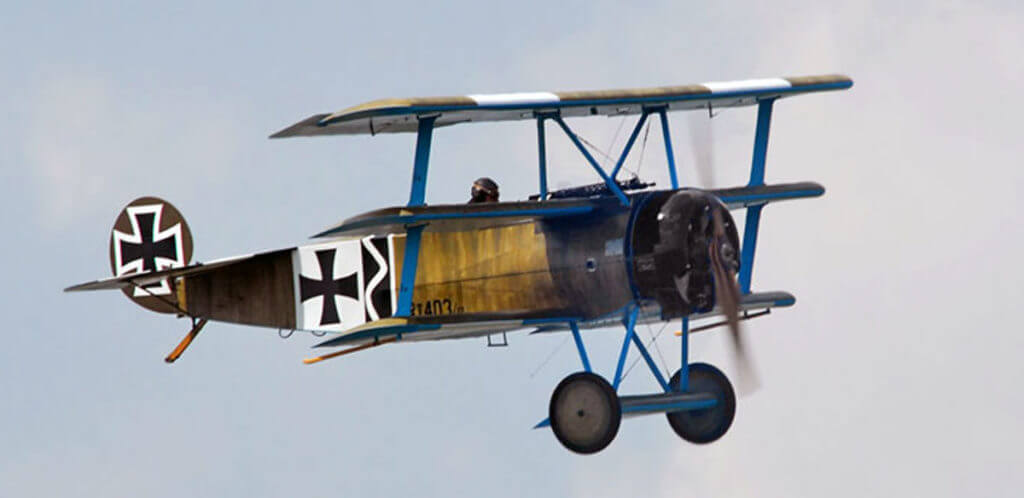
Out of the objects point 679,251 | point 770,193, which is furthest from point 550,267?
point 770,193

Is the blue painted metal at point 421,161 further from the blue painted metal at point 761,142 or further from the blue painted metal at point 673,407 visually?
the blue painted metal at point 761,142

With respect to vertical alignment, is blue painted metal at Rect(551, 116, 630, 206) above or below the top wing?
below

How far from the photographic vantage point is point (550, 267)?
76.9 feet

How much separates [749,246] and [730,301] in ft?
8.63

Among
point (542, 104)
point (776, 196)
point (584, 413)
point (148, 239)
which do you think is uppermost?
point (542, 104)

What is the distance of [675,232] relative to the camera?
22.6 metres

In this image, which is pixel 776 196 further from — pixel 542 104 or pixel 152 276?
pixel 152 276

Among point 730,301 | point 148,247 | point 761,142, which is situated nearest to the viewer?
point 730,301

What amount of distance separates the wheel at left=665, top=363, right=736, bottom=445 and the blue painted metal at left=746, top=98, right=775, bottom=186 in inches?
95.0

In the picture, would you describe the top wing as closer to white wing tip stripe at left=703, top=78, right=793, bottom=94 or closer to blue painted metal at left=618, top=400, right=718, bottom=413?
white wing tip stripe at left=703, top=78, right=793, bottom=94

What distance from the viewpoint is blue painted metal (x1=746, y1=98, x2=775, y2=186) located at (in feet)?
82.4

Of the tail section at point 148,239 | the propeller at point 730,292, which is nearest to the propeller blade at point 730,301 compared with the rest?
the propeller at point 730,292

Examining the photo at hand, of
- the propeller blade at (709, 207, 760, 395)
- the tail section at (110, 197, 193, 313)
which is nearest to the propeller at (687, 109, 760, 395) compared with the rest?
the propeller blade at (709, 207, 760, 395)

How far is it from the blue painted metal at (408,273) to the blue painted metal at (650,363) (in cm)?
293
